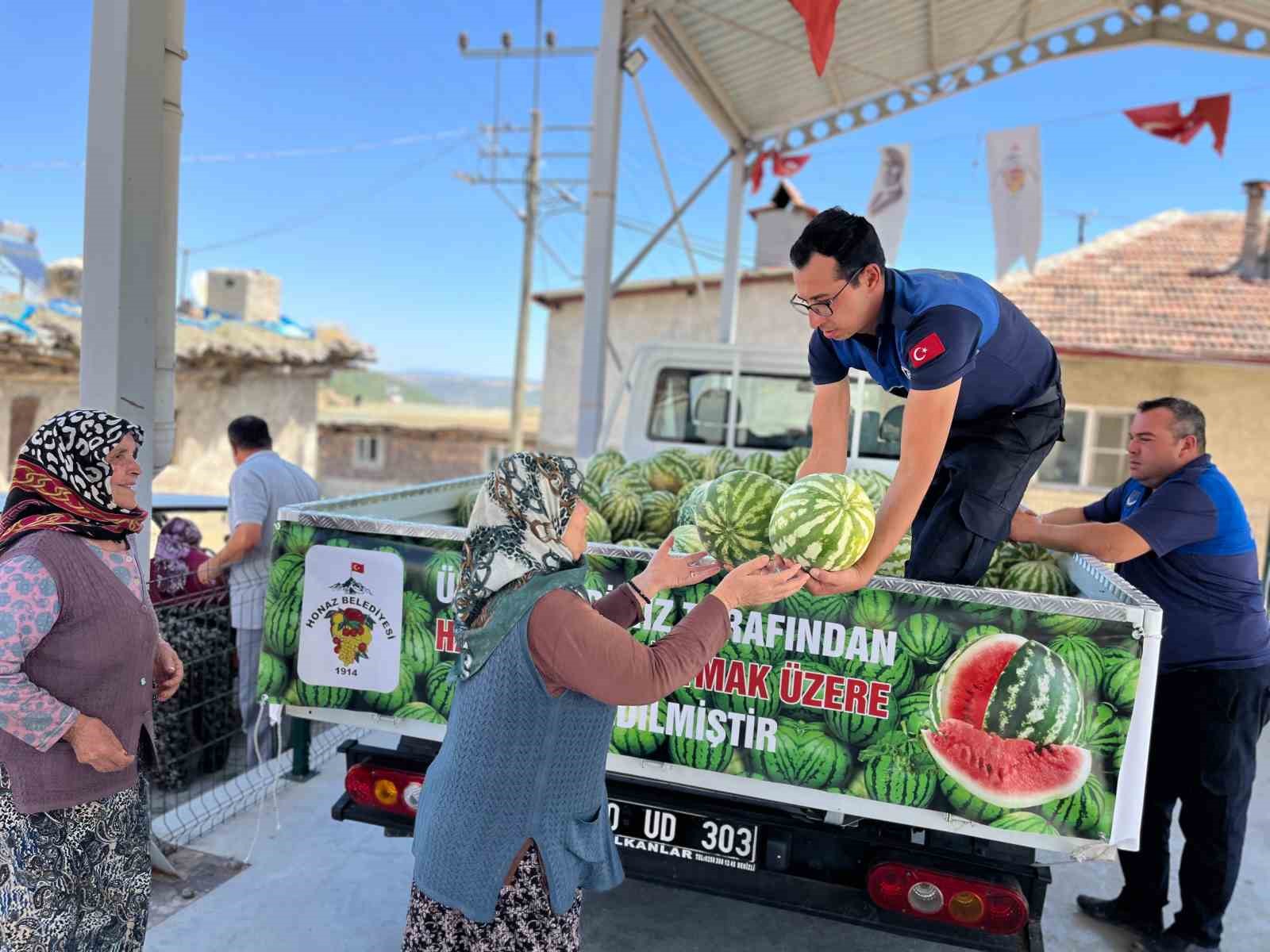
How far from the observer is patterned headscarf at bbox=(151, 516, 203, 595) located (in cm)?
526

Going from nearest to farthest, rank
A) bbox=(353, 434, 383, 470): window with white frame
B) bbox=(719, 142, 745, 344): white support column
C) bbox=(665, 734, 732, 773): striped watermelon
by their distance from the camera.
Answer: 1. bbox=(665, 734, 732, 773): striped watermelon
2. bbox=(719, 142, 745, 344): white support column
3. bbox=(353, 434, 383, 470): window with white frame

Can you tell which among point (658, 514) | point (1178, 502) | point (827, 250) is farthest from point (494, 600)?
point (1178, 502)

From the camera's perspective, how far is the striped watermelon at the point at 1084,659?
246cm

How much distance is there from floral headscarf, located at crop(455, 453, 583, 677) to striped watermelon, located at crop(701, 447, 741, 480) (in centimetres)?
275

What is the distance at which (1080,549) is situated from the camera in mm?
3303

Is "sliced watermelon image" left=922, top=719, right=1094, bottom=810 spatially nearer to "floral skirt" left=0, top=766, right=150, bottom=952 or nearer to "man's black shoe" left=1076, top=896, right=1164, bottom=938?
"man's black shoe" left=1076, top=896, right=1164, bottom=938

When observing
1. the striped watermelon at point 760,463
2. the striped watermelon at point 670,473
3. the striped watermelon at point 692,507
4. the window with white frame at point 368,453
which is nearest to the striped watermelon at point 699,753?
the striped watermelon at point 692,507

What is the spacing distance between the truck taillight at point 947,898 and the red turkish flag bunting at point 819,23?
4102mm

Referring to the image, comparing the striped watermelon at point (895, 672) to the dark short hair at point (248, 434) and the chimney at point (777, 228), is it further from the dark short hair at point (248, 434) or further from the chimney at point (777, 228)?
the chimney at point (777, 228)

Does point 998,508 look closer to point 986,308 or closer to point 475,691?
point 986,308

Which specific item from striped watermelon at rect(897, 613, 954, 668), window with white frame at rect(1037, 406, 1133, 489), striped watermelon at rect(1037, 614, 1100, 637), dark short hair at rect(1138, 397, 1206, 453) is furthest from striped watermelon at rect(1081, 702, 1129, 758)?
window with white frame at rect(1037, 406, 1133, 489)

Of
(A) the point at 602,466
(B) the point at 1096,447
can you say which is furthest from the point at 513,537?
(B) the point at 1096,447

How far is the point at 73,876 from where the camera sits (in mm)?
2678

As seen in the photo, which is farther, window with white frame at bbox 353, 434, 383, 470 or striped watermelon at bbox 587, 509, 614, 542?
window with white frame at bbox 353, 434, 383, 470
